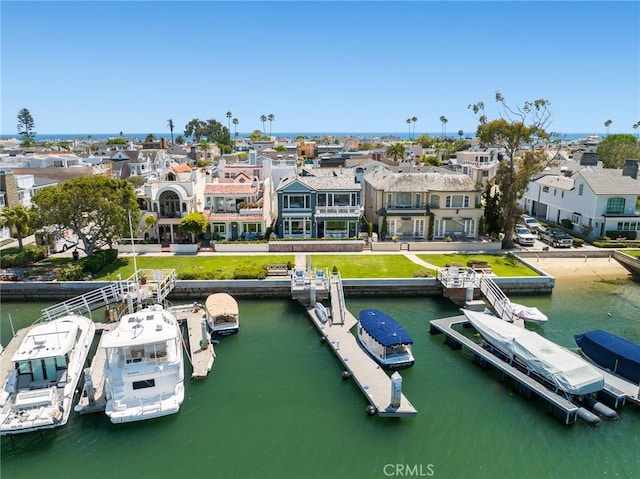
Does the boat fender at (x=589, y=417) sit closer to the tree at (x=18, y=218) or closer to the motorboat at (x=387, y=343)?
the motorboat at (x=387, y=343)

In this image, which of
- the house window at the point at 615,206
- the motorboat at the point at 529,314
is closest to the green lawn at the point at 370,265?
the motorboat at the point at 529,314

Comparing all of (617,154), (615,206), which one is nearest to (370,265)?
(615,206)

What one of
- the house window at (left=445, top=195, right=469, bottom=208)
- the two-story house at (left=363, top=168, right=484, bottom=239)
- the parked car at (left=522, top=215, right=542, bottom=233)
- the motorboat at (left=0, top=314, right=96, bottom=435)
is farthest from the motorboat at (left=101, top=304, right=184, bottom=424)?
the parked car at (left=522, top=215, right=542, bottom=233)

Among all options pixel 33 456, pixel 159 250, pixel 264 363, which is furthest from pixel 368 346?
pixel 159 250

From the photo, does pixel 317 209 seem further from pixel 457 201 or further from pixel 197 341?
pixel 197 341

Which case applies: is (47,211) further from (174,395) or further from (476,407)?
(476,407)

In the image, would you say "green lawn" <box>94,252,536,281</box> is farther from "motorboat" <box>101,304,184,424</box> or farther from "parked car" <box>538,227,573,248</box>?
"motorboat" <box>101,304,184,424</box>
